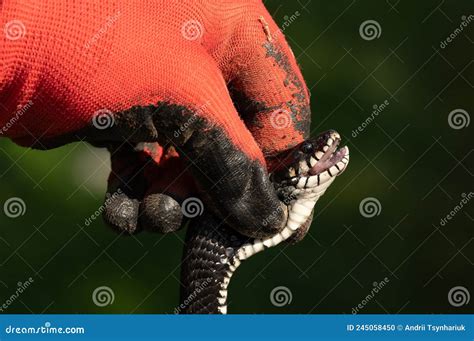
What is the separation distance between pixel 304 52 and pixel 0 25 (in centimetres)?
160

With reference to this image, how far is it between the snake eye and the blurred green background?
3.90 ft

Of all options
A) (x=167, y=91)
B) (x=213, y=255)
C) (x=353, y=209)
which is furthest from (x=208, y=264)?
(x=353, y=209)

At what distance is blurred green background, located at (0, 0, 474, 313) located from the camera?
236 cm

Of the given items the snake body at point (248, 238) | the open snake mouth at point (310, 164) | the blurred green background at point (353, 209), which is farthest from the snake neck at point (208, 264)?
the blurred green background at point (353, 209)

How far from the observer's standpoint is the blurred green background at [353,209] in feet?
7.73

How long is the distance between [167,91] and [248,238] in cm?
31

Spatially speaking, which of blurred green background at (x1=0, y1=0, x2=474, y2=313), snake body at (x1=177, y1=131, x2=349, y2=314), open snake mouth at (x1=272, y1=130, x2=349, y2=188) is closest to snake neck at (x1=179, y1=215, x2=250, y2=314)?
snake body at (x1=177, y1=131, x2=349, y2=314)

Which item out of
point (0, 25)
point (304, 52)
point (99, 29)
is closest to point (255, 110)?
point (99, 29)

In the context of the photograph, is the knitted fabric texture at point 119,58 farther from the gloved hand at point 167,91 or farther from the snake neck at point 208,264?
the snake neck at point 208,264

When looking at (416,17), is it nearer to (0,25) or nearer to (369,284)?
(369,284)

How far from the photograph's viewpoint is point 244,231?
1.14m

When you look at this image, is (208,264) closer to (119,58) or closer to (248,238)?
(248,238)

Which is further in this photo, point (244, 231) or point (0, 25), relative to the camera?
point (244, 231)

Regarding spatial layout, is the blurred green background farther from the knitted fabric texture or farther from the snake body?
the knitted fabric texture
